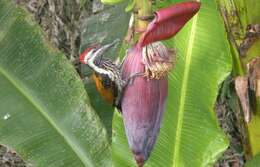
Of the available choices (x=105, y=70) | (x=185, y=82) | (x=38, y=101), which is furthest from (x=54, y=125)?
(x=105, y=70)

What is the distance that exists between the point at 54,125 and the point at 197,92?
0.87ft

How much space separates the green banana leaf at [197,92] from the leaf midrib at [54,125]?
0.36ft

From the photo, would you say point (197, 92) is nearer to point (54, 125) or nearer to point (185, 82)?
point (185, 82)

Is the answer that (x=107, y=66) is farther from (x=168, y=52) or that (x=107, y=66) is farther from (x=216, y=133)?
(x=216, y=133)

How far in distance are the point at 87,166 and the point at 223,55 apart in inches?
12.7

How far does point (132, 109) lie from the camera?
523mm

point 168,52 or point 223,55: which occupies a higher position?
point 168,52

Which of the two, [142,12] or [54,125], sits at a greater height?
[142,12]

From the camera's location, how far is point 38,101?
2.90 ft

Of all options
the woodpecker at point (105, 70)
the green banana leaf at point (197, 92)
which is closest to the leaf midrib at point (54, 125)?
the green banana leaf at point (197, 92)

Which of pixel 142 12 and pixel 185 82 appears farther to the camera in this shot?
pixel 185 82

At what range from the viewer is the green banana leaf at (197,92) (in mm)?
796

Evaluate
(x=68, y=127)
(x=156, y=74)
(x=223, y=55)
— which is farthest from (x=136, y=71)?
(x=68, y=127)

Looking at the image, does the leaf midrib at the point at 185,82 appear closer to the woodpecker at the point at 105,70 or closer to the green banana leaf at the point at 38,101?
the green banana leaf at the point at 38,101
